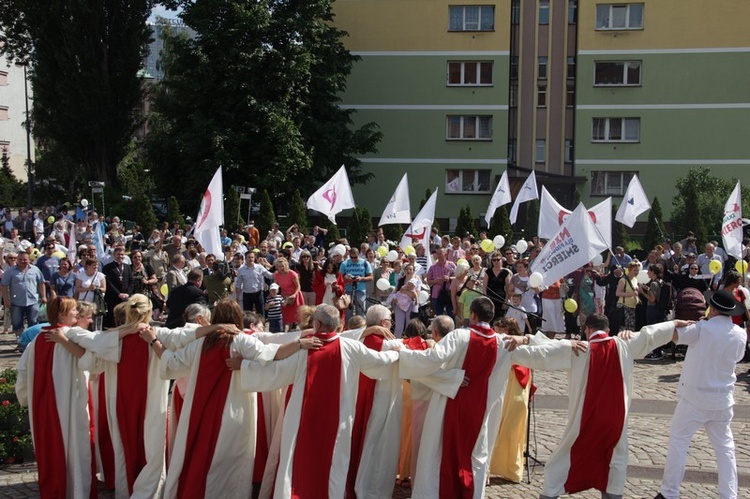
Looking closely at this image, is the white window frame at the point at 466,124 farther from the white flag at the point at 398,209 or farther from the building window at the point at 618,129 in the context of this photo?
the white flag at the point at 398,209

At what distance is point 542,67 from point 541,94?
119cm

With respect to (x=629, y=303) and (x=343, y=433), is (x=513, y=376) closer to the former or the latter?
(x=343, y=433)

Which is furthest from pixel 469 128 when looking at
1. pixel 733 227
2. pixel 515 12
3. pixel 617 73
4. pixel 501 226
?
pixel 733 227

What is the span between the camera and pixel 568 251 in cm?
1033

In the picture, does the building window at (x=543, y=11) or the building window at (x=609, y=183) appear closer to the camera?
the building window at (x=543, y=11)

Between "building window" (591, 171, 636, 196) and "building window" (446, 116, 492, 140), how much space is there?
16.7ft

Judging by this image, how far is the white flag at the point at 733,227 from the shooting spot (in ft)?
48.7

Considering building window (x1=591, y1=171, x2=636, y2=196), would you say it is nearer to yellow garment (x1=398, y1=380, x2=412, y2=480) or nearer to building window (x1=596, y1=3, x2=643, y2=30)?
building window (x1=596, y1=3, x2=643, y2=30)

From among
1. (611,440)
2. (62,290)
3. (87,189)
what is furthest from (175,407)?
(87,189)

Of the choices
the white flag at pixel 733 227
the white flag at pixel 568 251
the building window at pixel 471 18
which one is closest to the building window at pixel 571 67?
the building window at pixel 471 18

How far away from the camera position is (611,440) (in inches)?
271

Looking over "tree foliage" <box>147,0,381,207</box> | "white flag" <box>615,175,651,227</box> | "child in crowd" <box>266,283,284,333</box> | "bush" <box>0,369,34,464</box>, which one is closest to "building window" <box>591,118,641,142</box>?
"tree foliage" <box>147,0,381,207</box>

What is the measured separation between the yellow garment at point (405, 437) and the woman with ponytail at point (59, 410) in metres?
2.56

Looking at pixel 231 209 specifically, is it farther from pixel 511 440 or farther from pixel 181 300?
pixel 511 440
